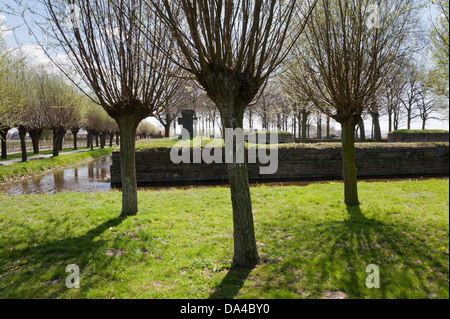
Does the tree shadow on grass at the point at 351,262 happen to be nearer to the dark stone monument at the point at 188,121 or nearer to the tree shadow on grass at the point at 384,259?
the tree shadow on grass at the point at 384,259

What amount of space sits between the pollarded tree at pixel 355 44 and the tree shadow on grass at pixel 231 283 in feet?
15.4

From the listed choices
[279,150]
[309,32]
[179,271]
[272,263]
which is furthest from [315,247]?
[279,150]

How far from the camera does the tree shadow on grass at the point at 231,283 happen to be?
322 centimetres

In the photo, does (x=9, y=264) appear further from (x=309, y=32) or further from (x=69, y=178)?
(x=69, y=178)

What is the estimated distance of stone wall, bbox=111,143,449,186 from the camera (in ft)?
48.5

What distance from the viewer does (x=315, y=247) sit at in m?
4.40

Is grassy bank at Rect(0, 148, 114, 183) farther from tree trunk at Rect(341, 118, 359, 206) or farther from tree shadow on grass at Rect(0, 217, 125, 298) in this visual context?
tree trunk at Rect(341, 118, 359, 206)

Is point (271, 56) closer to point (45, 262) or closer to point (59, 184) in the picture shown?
point (45, 262)

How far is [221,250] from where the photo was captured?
448 cm

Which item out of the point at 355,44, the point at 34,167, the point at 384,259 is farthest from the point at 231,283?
the point at 34,167

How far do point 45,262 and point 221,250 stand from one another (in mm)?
2803

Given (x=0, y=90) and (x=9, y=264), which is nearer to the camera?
(x=9, y=264)
